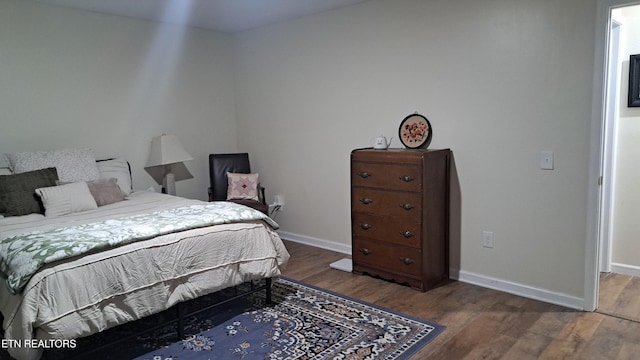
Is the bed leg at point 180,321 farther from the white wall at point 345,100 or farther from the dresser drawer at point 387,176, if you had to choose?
the white wall at point 345,100

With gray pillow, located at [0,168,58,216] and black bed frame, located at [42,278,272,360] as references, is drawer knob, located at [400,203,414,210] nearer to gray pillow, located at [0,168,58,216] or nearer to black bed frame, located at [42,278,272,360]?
black bed frame, located at [42,278,272,360]

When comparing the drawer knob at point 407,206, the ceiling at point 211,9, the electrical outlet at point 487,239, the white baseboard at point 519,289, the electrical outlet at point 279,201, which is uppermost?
the ceiling at point 211,9

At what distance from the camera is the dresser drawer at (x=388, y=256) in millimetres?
3373

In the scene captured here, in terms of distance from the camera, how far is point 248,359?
95.5 inches

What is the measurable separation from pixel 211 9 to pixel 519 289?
12.1ft

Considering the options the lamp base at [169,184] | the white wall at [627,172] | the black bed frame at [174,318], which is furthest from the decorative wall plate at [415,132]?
Answer: the lamp base at [169,184]

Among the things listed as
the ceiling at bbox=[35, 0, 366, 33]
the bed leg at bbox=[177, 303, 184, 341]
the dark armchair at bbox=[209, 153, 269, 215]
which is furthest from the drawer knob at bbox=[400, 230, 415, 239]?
the ceiling at bbox=[35, 0, 366, 33]

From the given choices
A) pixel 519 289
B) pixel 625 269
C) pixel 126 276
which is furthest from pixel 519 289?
pixel 126 276

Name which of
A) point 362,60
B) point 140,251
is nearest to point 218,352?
point 140,251

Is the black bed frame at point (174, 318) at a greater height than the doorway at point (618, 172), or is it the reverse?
the doorway at point (618, 172)

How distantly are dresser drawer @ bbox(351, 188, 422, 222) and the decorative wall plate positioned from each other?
0.55 metres

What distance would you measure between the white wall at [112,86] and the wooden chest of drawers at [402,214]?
2302 millimetres

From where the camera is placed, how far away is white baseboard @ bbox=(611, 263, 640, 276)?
141 inches

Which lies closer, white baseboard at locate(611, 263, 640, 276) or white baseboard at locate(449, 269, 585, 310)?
white baseboard at locate(449, 269, 585, 310)
